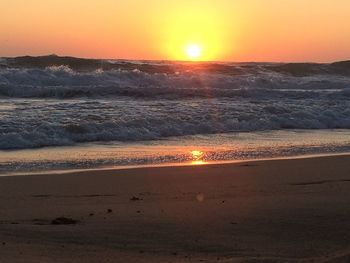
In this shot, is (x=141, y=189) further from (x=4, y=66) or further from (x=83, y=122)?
(x=4, y=66)

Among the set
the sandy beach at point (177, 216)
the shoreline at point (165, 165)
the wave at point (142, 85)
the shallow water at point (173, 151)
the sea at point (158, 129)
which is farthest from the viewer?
the wave at point (142, 85)

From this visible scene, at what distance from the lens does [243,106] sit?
51.3 feet

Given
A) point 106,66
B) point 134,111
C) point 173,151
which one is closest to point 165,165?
point 173,151

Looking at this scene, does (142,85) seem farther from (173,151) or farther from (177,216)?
(177,216)

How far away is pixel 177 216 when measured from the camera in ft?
15.5

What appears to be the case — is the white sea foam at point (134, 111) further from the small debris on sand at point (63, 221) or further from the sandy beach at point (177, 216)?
the small debris on sand at point (63, 221)

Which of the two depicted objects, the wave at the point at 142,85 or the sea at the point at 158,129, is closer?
the sea at the point at 158,129

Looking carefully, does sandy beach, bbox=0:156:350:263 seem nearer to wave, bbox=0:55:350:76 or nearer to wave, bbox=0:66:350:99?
wave, bbox=0:66:350:99

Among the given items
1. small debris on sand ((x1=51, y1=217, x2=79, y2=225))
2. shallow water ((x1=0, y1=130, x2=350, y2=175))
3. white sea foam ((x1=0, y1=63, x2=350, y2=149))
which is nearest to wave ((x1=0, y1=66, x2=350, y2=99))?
white sea foam ((x1=0, y1=63, x2=350, y2=149))

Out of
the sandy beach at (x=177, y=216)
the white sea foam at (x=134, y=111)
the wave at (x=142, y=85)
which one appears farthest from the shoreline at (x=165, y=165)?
the wave at (x=142, y=85)

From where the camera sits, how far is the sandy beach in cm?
371

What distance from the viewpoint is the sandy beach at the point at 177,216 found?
146 inches

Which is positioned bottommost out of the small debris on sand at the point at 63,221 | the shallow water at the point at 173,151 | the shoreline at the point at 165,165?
the shallow water at the point at 173,151

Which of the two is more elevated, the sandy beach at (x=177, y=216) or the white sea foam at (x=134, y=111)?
the sandy beach at (x=177, y=216)
